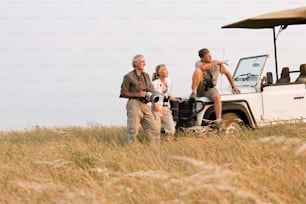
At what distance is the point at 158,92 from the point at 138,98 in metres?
0.34

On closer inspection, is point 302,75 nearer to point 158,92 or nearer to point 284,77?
point 284,77

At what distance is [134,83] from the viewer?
9219mm

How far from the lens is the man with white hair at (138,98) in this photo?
924cm

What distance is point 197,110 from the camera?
410 inches

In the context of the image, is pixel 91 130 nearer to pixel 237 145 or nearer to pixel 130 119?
pixel 130 119

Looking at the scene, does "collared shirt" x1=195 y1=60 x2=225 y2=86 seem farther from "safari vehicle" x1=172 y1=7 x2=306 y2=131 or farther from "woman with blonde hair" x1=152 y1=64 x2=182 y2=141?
Answer: "woman with blonde hair" x1=152 y1=64 x2=182 y2=141

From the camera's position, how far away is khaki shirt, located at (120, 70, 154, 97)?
9242 mm

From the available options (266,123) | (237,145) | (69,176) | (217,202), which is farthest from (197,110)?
(217,202)

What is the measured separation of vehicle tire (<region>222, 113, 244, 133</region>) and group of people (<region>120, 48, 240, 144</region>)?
0.26m

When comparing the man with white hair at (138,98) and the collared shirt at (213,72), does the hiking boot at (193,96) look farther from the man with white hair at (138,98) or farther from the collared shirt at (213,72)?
the man with white hair at (138,98)

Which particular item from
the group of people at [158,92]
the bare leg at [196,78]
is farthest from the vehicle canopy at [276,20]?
the bare leg at [196,78]

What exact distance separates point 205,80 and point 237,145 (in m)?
3.26

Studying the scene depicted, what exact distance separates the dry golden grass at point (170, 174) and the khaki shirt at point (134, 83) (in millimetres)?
1177

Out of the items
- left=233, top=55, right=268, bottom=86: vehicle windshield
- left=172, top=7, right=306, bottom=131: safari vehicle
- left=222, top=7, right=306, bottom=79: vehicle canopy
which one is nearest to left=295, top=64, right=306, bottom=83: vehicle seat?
left=172, top=7, right=306, bottom=131: safari vehicle
